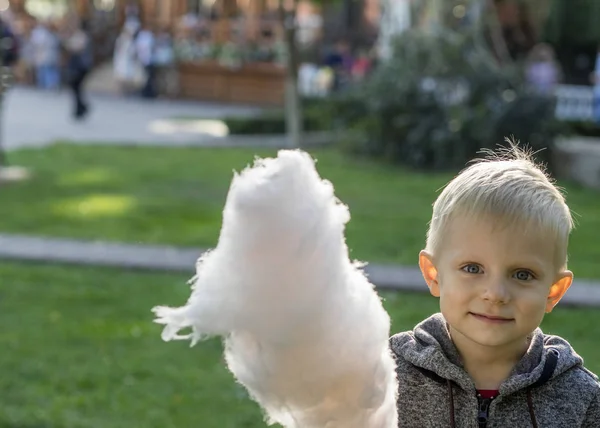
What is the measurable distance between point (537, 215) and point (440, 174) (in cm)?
1281

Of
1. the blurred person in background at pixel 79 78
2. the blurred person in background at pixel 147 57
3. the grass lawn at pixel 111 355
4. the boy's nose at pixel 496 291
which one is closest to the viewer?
the boy's nose at pixel 496 291

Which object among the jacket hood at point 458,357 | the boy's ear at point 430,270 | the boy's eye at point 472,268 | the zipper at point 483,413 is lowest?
the zipper at point 483,413

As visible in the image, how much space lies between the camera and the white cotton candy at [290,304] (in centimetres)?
158

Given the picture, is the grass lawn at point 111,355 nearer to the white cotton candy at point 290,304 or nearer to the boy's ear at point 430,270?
the boy's ear at point 430,270

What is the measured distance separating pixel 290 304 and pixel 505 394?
27.5 inches

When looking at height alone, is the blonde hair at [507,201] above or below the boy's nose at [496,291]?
above

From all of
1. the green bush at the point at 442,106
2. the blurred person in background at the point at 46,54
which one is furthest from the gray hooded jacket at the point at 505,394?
the blurred person in background at the point at 46,54

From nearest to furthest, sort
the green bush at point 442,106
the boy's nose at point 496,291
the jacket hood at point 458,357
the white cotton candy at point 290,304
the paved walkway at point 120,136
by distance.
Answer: the white cotton candy at point 290,304
the boy's nose at point 496,291
the jacket hood at point 458,357
the paved walkway at point 120,136
the green bush at point 442,106

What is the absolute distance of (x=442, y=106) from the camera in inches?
600

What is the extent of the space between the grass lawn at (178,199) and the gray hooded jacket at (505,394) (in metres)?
6.16

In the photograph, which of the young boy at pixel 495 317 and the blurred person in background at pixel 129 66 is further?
the blurred person in background at pixel 129 66

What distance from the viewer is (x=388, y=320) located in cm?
181

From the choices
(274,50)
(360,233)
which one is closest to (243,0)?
(274,50)

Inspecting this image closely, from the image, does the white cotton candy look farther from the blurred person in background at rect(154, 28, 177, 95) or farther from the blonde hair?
the blurred person in background at rect(154, 28, 177, 95)
